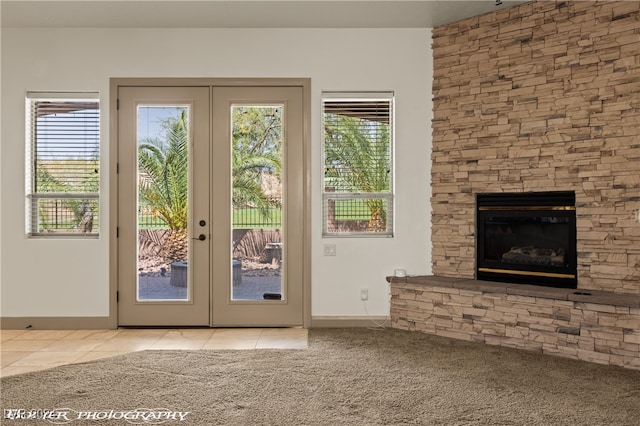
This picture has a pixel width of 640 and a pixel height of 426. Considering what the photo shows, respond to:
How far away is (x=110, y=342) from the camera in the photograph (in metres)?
4.39

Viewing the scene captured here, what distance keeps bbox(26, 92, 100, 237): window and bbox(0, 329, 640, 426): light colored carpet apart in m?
1.74

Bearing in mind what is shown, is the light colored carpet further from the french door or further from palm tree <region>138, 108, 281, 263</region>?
palm tree <region>138, 108, 281, 263</region>

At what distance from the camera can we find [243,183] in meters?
4.95

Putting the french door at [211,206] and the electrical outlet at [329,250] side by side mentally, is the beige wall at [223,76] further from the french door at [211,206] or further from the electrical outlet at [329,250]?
the french door at [211,206]

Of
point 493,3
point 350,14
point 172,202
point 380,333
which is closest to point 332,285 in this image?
point 380,333

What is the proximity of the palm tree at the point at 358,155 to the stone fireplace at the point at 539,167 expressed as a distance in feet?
1.64

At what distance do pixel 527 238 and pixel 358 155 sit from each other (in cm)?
173

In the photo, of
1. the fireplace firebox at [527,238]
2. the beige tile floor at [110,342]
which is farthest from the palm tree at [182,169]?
the fireplace firebox at [527,238]

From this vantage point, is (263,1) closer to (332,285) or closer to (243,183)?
(243,183)

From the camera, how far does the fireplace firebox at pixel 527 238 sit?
166 inches

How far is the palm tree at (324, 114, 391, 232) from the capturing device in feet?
16.3

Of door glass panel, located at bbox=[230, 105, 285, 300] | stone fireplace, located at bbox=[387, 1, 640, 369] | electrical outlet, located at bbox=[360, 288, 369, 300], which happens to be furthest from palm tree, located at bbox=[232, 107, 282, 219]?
stone fireplace, located at bbox=[387, 1, 640, 369]

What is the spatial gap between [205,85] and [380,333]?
287 centimetres

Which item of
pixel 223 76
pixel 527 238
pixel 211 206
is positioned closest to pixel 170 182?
pixel 211 206
